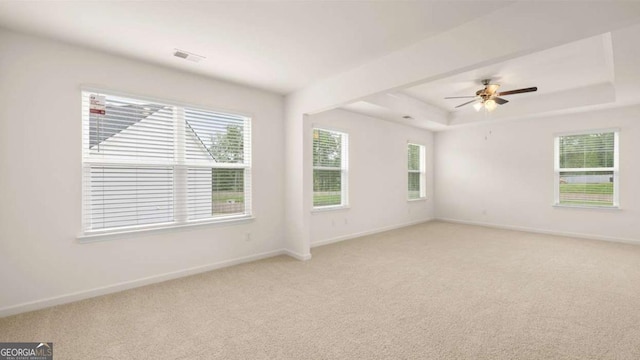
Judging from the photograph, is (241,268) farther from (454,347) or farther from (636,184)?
(636,184)

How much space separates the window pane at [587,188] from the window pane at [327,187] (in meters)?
4.67

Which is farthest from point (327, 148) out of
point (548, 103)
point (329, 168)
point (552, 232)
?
point (552, 232)

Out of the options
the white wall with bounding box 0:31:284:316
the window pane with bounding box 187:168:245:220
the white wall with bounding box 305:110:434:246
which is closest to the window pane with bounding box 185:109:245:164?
the window pane with bounding box 187:168:245:220

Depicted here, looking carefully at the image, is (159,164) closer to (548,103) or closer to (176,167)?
(176,167)

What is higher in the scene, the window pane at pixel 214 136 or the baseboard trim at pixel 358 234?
the window pane at pixel 214 136

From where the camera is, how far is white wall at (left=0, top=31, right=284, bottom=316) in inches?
99.0

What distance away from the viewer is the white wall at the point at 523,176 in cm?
504

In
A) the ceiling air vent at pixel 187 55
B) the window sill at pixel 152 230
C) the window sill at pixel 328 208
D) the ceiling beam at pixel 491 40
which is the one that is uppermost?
the ceiling air vent at pixel 187 55

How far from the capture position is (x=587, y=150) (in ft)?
18.0

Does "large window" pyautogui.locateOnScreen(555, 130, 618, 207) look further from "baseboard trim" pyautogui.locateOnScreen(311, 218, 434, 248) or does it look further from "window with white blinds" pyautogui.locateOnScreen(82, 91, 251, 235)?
"window with white blinds" pyautogui.locateOnScreen(82, 91, 251, 235)

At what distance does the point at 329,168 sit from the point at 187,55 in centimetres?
299

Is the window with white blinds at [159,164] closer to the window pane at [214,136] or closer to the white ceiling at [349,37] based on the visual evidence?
the window pane at [214,136]

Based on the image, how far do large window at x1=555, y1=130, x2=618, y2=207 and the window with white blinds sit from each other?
248 inches

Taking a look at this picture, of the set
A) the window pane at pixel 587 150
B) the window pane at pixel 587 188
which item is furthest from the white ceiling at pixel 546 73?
the window pane at pixel 587 188
